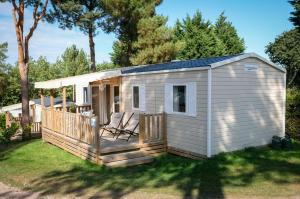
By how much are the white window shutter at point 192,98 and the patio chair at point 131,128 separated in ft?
6.75

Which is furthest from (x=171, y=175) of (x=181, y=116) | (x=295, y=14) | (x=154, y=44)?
(x=295, y=14)

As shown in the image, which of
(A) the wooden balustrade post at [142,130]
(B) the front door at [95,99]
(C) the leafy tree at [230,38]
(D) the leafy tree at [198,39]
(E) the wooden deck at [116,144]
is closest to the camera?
(E) the wooden deck at [116,144]

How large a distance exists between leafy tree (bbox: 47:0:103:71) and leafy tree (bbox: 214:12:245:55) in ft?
71.3

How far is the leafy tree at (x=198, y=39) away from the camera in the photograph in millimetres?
34688

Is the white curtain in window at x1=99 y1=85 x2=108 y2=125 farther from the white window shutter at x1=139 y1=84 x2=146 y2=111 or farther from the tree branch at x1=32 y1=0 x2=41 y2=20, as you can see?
the tree branch at x1=32 y1=0 x2=41 y2=20

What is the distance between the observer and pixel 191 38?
36406 millimetres

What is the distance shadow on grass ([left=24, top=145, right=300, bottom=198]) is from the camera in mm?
6231

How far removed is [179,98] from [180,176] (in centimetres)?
287

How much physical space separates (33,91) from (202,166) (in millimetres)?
29893

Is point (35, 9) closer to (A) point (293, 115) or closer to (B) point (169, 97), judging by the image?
(B) point (169, 97)

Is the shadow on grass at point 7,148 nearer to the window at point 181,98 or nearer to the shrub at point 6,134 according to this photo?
the shrub at point 6,134

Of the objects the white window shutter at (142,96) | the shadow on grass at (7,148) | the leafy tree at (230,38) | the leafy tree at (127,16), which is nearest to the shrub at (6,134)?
the shadow on grass at (7,148)

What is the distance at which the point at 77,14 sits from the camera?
67.5ft

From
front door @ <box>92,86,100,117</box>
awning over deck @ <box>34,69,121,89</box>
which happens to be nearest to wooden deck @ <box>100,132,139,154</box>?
awning over deck @ <box>34,69,121,89</box>
